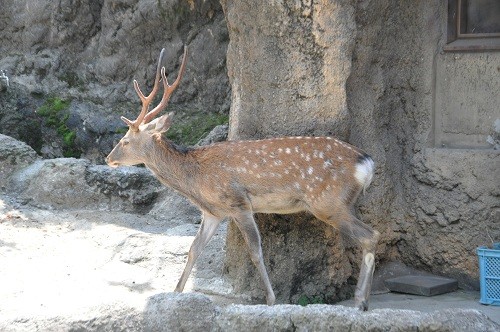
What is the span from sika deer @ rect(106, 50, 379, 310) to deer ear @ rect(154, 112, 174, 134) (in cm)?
20

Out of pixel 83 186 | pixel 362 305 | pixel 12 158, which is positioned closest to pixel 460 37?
pixel 362 305

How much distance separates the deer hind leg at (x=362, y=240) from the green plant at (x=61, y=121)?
459cm

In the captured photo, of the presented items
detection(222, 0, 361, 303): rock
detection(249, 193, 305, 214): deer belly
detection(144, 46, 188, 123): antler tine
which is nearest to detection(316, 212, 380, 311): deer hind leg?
detection(249, 193, 305, 214): deer belly

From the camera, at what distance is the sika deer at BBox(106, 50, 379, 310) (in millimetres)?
7750

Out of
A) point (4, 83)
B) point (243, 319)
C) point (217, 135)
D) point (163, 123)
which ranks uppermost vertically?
point (4, 83)

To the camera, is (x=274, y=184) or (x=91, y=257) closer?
(x=274, y=184)

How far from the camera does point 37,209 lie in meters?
9.81

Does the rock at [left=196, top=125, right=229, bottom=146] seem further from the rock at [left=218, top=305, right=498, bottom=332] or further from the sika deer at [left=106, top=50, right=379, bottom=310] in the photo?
the rock at [left=218, top=305, right=498, bottom=332]

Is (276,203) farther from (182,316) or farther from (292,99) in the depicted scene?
(182,316)

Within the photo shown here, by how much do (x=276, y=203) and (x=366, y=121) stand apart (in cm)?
117

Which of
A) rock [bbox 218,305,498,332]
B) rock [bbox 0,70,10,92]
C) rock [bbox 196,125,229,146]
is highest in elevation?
rock [bbox 0,70,10,92]

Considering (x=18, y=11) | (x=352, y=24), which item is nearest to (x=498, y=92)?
(x=352, y=24)

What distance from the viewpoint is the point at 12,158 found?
10.4 m

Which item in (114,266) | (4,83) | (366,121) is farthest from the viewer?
(4,83)
